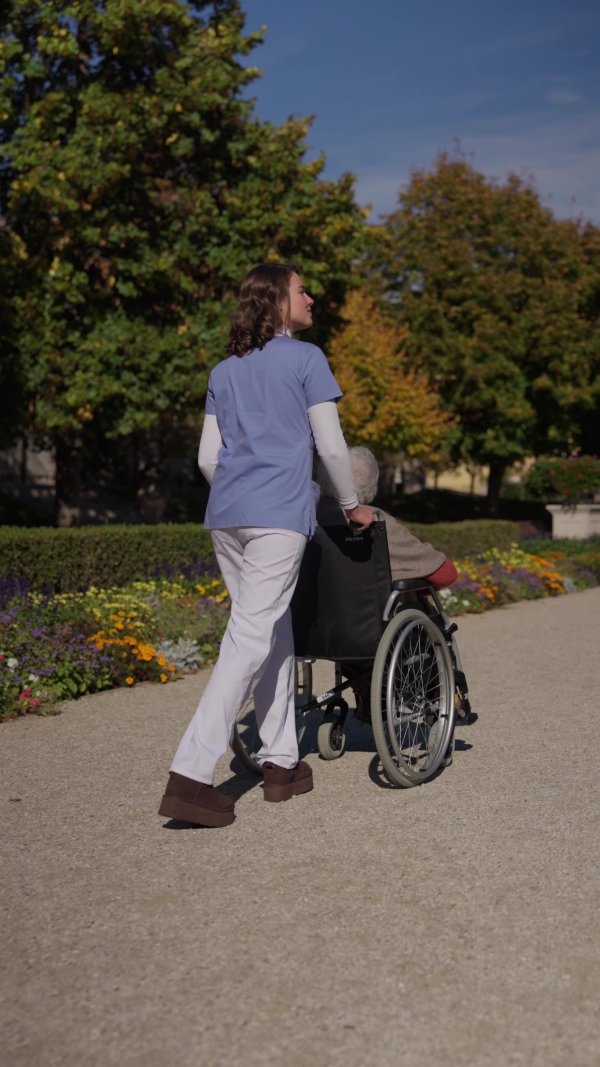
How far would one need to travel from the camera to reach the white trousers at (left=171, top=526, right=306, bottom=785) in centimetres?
398

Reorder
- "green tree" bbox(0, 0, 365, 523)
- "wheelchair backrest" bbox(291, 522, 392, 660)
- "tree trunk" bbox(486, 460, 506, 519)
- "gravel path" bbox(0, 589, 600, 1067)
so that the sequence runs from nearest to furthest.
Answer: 1. "gravel path" bbox(0, 589, 600, 1067)
2. "wheelchair backrest" bbox(291, 522, 392, 660)
3. "green tree" bbox(0, 0, 365, 523)
4. "tree trunk" bbox(486, 460, 506, 519)

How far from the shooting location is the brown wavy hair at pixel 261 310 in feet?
14.0

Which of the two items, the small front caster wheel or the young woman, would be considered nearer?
the young woman

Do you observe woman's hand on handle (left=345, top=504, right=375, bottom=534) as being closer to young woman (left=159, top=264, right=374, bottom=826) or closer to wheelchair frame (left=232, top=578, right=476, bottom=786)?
young woman (left=159, top=264, right=374, bottom=826)

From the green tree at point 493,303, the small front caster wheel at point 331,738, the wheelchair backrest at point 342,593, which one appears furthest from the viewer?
the green tree at point 493,303

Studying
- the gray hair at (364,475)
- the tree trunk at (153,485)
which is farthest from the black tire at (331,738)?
the tree trunk at (153,485)

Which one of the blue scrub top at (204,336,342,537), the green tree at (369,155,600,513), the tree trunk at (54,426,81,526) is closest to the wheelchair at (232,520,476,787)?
the blue scrub top at (204,336,342,537)

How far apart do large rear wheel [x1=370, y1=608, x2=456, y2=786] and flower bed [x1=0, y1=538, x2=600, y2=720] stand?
2408 mm

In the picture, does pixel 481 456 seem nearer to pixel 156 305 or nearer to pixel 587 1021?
pixel 156 305

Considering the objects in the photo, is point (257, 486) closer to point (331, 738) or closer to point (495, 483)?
point (331, 738)

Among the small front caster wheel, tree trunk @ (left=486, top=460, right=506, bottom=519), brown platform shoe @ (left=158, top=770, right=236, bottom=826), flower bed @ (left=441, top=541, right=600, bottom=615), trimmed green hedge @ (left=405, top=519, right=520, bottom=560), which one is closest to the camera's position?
brown platform shoe @ (left=158, top=770, right=236, bottom=826)

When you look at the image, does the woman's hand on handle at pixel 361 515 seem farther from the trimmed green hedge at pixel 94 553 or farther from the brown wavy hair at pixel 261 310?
the trimmed green hedge at pixel 94 553

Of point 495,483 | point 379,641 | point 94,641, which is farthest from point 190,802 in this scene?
point 495,483

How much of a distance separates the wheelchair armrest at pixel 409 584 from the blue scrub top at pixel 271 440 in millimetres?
636
